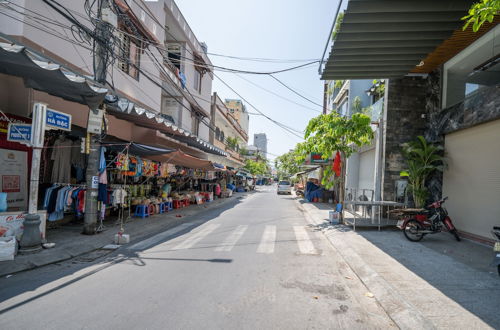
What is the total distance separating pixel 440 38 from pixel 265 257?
7.70 m

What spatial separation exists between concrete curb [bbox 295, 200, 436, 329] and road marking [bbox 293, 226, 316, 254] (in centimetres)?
90

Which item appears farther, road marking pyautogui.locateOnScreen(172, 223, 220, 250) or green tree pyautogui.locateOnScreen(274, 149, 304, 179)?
green tree pyautogui.locateOnScreen(274, 149, 304, 179)

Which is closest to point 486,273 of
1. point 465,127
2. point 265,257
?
point 265,257

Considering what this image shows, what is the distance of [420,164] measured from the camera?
32.2ft

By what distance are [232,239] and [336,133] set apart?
544 centimetres

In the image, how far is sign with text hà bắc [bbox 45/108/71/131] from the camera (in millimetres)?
6070

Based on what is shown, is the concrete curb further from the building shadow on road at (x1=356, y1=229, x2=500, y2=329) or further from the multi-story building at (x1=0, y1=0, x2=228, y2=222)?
the multi-story building at (x1=0, y1=0, x2=228, y2=222)

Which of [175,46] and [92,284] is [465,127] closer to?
[92,284]

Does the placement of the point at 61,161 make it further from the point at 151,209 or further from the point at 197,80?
the point at 197,80

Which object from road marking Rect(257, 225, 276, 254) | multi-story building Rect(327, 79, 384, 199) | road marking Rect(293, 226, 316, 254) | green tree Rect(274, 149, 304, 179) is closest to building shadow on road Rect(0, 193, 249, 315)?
road marking Rect(257, 225, 276, 254)

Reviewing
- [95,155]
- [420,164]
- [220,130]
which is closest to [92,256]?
[95,155]

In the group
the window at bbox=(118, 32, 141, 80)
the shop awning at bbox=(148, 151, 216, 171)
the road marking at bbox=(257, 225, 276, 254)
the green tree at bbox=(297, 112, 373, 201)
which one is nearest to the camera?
the road marking at bbox=(257, 225, 276, 254)

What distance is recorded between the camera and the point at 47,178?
8.16 meters

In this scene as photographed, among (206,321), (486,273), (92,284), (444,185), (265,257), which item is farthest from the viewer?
(444,185)
